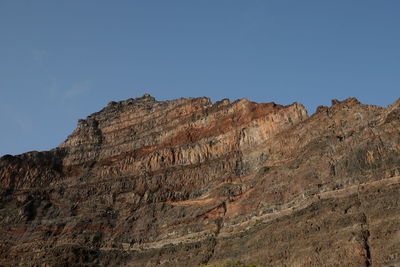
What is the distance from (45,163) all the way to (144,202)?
27.1 metres

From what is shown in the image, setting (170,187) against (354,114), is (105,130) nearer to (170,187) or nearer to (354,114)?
(170,187)

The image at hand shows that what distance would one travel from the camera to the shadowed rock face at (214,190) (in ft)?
133

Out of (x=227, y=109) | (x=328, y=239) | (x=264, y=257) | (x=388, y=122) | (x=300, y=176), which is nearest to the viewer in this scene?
(x=328, y=239)

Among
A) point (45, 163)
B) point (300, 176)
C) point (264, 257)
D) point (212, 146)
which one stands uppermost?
point (45, 163)

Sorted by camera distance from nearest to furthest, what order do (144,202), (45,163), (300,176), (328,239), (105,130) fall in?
1. (328,239)
2. (300,176)
3. (144,202)
4. (45,163)
5. (105,130)

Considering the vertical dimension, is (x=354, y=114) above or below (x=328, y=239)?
above

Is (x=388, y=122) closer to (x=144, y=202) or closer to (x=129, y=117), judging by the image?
(x=144, y=202)

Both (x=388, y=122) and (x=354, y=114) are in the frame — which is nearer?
(x=388, y=122)

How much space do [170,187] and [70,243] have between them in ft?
53.6

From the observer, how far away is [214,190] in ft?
196

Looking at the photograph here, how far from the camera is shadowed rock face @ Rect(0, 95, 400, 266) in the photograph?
4044 cm

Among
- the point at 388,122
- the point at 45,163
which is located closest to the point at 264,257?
the point at 388,122

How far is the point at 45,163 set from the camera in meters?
81.2

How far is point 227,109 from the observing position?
72812mm
